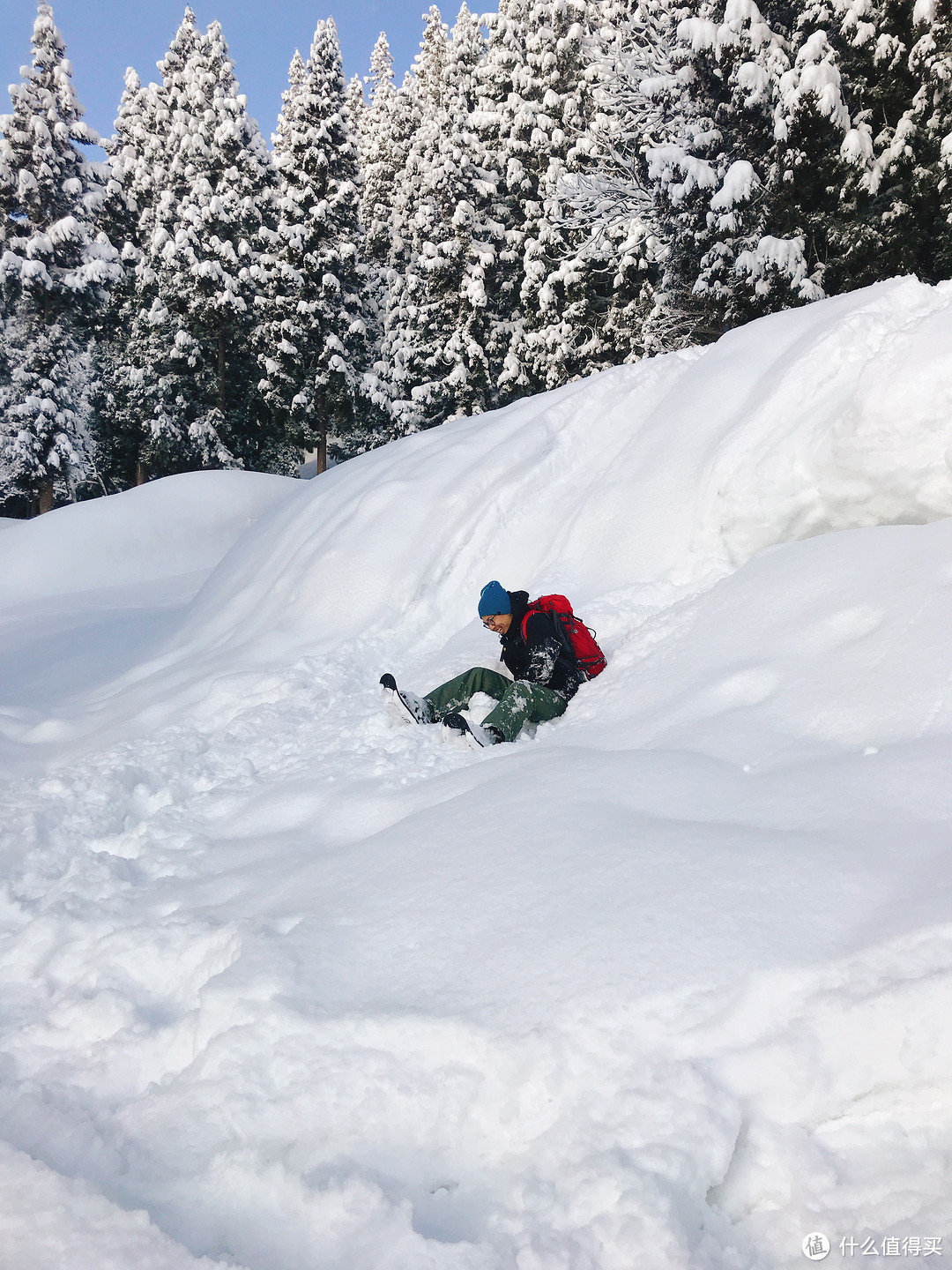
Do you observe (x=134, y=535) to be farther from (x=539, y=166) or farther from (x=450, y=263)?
(x=539, y=166)

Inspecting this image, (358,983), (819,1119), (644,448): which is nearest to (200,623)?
(644,448)

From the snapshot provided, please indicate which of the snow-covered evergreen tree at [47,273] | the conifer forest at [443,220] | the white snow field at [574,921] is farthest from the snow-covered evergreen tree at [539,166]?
the white snow field at [574,921]

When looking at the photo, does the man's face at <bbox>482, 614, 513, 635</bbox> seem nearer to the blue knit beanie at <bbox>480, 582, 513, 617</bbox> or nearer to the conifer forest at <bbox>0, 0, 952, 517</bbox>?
the blue knit beanie at <bbox>480, 582, 513, 617</bbox>

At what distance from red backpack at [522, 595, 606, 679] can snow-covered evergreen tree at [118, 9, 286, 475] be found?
18487 mm

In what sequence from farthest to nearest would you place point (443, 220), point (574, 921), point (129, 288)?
point (129, 288), point (443, 220), point (574, 921)

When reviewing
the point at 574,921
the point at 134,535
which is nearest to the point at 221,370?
the point at 134,535

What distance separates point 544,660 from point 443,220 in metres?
17.7

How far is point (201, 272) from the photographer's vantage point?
20.5 m

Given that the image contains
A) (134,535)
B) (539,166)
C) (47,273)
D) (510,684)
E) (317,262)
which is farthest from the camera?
(317,262)

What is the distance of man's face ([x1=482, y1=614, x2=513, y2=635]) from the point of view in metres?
4.99

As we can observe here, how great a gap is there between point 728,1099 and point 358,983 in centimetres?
106

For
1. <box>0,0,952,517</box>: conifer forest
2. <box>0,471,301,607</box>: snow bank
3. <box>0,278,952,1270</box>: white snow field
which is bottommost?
<box>0,278,952,1270</box>: white snow field

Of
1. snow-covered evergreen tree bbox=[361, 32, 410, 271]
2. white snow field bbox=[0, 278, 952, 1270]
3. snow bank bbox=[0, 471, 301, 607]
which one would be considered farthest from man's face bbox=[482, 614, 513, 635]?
snow-covered evergreen tree bbox=[361, 32, 410, 271]

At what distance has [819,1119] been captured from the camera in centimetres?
186
